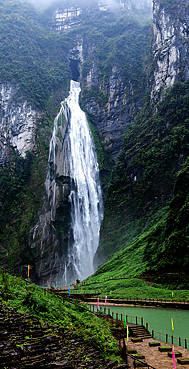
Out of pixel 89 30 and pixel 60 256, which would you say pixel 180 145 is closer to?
pixel 60 256

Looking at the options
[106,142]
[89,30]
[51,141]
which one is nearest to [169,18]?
[106,142]

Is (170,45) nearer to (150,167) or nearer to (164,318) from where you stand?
(150,167)

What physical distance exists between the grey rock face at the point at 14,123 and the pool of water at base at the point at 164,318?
41399 millimetres

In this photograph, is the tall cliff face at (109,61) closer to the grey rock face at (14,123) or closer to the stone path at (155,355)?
the grey rock face at (14,123)

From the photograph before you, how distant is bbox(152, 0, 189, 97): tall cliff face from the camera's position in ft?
158

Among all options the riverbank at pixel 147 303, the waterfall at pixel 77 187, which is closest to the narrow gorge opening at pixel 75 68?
the waterfall at pixel 77 187

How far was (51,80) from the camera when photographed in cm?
7019

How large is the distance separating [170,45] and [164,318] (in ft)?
160

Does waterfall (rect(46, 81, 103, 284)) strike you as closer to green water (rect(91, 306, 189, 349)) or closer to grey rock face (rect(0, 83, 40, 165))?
grey rock face (rect(0, 83, 40, 165))

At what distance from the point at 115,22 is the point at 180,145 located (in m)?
66.4

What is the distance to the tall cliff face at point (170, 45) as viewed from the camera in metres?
48.2

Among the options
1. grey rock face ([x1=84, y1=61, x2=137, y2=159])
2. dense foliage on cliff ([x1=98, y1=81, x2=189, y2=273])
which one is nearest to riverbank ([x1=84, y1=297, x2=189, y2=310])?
dense foliage on cliff ([x1=98, y1=81, x2=189, y2=273])

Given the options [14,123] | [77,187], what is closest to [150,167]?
[77,187]

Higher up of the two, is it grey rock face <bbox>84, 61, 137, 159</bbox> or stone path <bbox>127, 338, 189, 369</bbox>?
grey rock face <bbox>84, 61, 137, 159</bbox>
